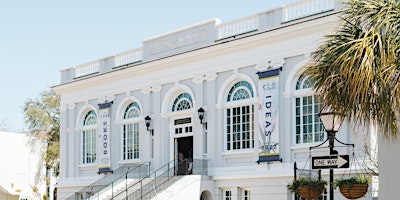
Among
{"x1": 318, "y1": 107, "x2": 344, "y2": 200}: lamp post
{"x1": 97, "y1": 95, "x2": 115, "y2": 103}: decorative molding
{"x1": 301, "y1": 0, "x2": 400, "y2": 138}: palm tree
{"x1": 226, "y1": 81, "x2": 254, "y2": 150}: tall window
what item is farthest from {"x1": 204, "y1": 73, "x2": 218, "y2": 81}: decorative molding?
{"x1": 301, "y1": 0, "x2": 400, "y2": 138}: palm tree

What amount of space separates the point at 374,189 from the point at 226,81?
24.1 feet

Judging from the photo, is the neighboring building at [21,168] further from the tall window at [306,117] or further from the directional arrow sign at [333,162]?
the directional arrow sign at [333,162]

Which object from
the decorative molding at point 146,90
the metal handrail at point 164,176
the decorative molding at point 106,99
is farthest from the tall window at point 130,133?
the metal handrail at point 164,176

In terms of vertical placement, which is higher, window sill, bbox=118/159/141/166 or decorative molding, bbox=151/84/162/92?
decorative molding, bbox=151/84/162/92

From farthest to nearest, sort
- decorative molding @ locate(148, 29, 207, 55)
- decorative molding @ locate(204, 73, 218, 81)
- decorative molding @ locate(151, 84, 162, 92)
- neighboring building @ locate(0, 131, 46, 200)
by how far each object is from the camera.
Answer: neighboring building @ locate(0, 131, 46, 200), decorative molding @ locate(151, 84, 162, 92), decorative molding @ locate(148, 29, 207, 55), decorative molding @ locate(204, 73, 218, 81)

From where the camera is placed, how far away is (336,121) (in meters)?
12.0

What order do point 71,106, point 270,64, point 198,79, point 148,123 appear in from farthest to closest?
point 71,106, point 148,123, point 198,79, point 270,64

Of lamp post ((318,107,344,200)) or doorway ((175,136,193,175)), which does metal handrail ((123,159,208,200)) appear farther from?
lamp post ((318,107,344,200))

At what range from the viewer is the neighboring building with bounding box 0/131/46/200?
40.4 m

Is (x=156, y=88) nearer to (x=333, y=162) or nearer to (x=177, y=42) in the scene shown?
(x=177, y=42)

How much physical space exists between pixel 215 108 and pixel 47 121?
2446 centimetres

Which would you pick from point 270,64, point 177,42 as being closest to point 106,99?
point 177,42

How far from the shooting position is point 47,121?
4638 centimetres

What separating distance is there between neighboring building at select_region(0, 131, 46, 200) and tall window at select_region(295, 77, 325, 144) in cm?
2383
